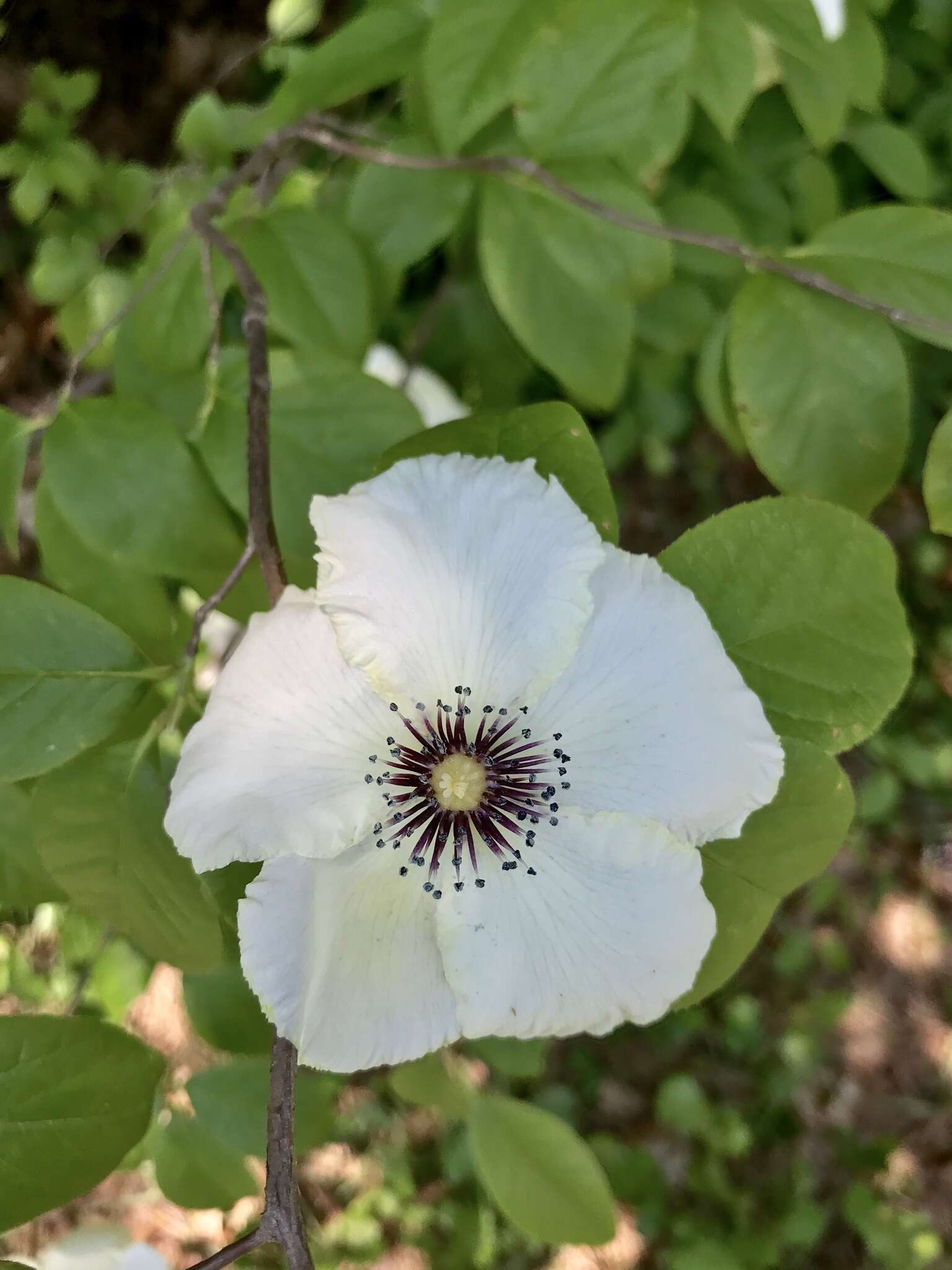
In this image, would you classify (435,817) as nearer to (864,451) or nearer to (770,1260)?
(864,451)

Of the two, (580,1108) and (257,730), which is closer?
(257,730)

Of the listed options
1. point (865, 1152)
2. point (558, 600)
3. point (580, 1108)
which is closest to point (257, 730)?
point (558, 600)

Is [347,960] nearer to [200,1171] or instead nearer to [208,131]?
[200,1171]

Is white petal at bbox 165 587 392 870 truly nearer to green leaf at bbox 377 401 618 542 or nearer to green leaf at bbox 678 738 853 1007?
green leaf at bbox 377 401 618 542

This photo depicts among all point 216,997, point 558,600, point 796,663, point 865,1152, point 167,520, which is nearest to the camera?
point 558,600

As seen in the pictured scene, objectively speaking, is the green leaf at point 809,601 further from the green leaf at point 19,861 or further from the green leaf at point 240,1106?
the green leaf at point 240,1106

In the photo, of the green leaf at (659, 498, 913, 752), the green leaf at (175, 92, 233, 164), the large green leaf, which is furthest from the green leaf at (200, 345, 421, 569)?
the green leaf at (175, 92, 233, 164)
